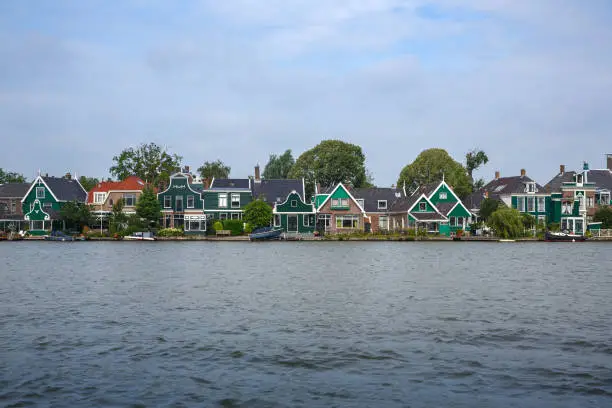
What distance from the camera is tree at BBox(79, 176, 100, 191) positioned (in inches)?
4616

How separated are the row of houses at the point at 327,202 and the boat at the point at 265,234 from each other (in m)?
5.10

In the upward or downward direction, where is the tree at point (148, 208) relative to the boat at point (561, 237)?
upward

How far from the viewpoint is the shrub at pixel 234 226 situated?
253 feet

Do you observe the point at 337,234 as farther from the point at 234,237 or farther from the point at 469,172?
the point at 469,172

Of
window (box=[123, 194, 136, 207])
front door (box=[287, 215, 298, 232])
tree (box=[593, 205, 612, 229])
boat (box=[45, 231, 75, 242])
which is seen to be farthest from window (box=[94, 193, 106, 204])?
tree (box=[593, 205, 612, 229])

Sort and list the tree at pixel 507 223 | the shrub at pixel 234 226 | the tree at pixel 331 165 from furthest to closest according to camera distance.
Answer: the tree at pixel 331 165
the shrub at pixel 234 226
the tree at pixel 507 223

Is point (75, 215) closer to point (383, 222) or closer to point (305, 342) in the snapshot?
point (383, 222)

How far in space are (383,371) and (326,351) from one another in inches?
80.7

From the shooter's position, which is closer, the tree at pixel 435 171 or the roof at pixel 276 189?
the roof at pixel 276 189

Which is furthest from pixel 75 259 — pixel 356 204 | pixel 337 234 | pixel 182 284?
pixel 356 204

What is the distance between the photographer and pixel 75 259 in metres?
45.2

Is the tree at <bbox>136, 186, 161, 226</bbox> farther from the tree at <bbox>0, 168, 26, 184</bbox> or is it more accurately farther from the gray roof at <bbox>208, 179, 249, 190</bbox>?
the tree at <bbox>0, 168, 26, 184</bbox>

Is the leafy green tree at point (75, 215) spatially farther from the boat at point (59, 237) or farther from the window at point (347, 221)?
the window at point (347, 221)

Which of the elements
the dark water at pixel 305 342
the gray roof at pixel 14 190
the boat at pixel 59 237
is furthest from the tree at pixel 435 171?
the dark water at pixel 305 342
